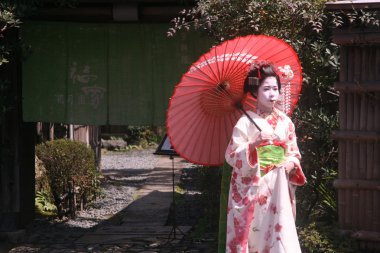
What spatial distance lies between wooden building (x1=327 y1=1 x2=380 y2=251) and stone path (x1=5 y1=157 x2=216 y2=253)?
229 cm

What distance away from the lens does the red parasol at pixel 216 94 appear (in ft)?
22.4

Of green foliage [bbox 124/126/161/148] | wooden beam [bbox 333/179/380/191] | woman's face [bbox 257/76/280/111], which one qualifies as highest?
woman's face [bbox 257/76/280/111]

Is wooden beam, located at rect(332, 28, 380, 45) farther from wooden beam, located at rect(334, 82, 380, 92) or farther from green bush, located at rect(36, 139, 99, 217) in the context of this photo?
green bush, located at rect(36, 139, 99, 217)

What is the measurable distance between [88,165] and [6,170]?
2.39 meters

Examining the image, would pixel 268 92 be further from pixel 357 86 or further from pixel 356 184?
pixel 356 184

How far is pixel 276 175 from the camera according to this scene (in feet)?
21.8

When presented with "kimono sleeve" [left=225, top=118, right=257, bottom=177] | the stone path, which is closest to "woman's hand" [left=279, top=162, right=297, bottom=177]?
"kimono sleeve" [left=225, top=118, right=257, bottom=177]

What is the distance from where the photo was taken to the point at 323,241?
314 inches

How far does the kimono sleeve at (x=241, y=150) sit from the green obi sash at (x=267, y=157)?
0.43 ft

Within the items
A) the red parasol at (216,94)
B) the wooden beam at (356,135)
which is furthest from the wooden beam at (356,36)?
the red parasol at (216,94)

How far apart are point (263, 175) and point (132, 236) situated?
197 inches

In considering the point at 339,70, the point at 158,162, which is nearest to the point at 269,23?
the point at 339,70

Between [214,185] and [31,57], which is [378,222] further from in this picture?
[31,57]

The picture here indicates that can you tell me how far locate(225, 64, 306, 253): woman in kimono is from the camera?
6.54m
